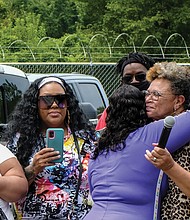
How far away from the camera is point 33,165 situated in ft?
11.6

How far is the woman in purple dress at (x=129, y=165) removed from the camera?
Result: 2.97 m

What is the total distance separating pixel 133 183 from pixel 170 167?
13.0 inches

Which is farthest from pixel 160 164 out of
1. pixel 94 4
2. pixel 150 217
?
pixel 94 4

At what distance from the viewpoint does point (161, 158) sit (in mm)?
2684

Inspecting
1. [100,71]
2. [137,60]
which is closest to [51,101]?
[137,60]

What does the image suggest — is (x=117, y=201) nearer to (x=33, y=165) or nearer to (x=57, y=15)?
(x=33, y=165)

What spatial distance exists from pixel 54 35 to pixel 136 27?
12.5 meters

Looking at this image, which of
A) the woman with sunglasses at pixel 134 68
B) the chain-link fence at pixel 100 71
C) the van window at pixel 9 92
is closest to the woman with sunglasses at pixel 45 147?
the woman with sunglasses at pixel 134 68

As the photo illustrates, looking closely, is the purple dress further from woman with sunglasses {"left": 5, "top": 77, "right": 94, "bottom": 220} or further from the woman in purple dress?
woman with sunglasses {"left": 5, "top": 77, "right": 94, "bottom": 220}

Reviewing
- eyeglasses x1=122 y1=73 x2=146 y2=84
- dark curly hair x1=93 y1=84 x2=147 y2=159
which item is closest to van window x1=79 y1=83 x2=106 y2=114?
eyeglasses x1=122 y1=73 x2=146 y2=84

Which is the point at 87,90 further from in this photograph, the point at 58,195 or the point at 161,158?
the point at 161,158

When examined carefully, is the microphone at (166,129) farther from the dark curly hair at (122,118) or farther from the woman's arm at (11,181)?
the woman's arm at (11,181)

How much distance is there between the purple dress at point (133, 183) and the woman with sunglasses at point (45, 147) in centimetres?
53

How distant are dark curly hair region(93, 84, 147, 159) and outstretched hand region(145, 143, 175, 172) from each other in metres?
0.43
